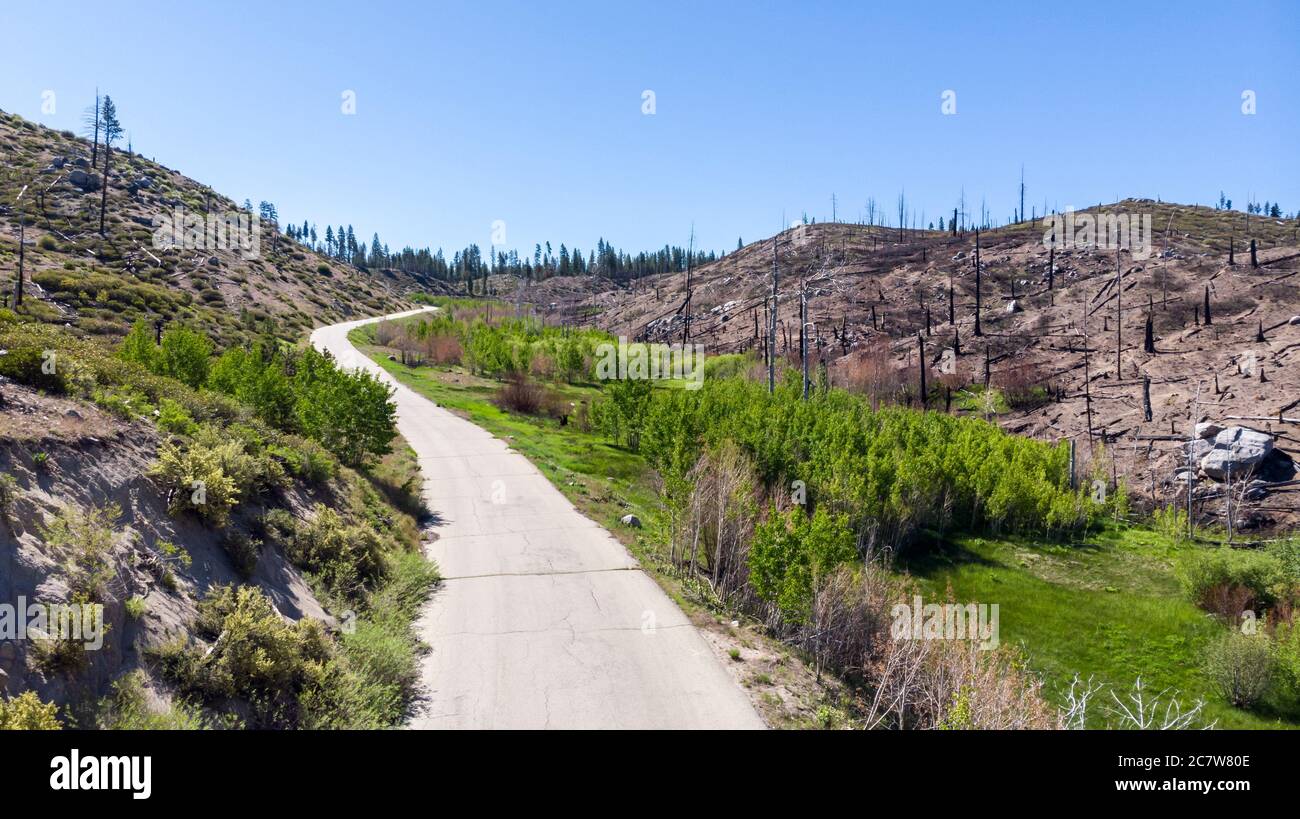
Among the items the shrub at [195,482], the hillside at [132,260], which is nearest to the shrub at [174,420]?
the shrub at [195,482]

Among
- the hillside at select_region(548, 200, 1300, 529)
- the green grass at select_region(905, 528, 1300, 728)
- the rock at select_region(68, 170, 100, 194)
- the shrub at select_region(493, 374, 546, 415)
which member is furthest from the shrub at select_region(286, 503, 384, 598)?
the rock at select_region(68, 170, 100, 194)

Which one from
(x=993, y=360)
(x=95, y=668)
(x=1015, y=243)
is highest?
(x=1015, y=243)

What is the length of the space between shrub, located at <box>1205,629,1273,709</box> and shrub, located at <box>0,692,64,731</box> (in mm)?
24171

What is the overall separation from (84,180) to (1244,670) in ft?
366

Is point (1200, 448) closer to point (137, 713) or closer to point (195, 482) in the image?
point (195, 482)

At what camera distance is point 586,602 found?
1455 centimetres

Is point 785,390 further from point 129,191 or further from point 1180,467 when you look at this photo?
point 129,191

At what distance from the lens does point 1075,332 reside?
64750mm

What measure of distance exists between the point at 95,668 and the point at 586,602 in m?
8.50

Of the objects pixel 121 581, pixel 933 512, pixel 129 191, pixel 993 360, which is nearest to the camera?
pixel 121 581

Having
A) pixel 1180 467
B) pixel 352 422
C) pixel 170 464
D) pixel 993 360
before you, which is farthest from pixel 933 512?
pixel 993 360

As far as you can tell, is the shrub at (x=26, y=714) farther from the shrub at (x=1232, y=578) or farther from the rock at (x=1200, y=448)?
the rock at (x=1200, y=448)

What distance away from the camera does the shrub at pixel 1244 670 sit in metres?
17.8
